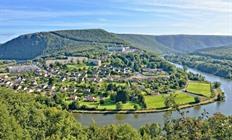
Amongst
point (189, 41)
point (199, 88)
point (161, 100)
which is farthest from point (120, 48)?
point (189, 41)

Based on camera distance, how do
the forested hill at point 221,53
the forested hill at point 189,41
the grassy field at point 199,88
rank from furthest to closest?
the forested hill at point 189,41
the forested hill at point 221,53
the grassy field at point 199,88

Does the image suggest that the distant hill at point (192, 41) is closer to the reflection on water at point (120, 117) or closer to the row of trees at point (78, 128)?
the reflection on water at point (120, 117)

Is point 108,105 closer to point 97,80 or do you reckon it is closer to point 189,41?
point 97,80

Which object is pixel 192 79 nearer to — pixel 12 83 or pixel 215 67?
pixel 215 67

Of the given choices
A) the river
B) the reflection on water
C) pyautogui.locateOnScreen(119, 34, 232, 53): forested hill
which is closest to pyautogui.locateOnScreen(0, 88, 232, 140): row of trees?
the river

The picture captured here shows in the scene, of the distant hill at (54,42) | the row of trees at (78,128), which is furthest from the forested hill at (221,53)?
the row of trees at (78,128)

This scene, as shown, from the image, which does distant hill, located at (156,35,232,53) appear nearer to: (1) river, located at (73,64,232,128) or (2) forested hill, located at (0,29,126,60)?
(2) forested hill, located at (0,29,126,60)
